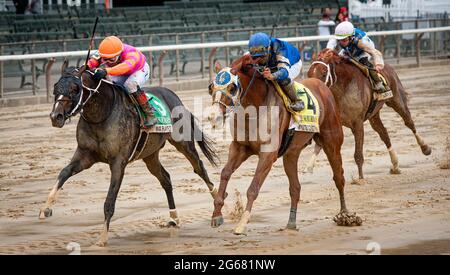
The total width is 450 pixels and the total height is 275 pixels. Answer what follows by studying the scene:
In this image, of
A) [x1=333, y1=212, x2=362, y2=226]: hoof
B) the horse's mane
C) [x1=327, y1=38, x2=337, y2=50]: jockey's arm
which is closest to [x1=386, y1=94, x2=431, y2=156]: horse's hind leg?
[x1=327, y1=38, x2=337, y2=50]: jockey's arm

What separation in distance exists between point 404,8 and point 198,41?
10204mm

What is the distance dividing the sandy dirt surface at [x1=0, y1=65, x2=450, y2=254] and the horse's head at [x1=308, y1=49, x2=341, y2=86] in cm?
122

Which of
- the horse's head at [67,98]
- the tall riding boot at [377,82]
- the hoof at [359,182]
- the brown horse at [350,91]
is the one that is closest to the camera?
the horse's head at [67,98]

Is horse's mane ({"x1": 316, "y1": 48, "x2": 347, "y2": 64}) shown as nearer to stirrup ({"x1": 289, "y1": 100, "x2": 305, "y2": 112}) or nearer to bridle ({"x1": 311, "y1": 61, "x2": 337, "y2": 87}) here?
bridle ({"x1": 311, "y1": 61, "x2": 337, "y2": 87})

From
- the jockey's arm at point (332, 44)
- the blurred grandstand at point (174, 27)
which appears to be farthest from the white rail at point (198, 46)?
the jockey's arm at point (332, 44)

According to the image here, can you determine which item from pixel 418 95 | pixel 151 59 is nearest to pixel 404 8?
pixel 418 95

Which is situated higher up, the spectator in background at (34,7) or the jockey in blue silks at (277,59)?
the jockey in blue silks at (277,59)

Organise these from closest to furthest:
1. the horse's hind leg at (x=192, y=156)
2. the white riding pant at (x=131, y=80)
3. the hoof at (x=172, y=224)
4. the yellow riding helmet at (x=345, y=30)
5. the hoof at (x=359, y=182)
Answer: the white riding pant at (x=131, y=80), the hoof at (x=172, y=224), the horse's hind leg at (x=192, y=156), the hoof at (x=359, y=182), the yellow riding helmet at (x=345, y=30)

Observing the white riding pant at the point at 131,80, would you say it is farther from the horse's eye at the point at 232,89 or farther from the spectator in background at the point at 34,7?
the spectator in background at the point at 34,7

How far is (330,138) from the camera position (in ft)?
32.1

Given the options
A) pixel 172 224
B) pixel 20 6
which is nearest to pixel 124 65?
pixel 172 224

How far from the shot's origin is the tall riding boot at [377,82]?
12781mm

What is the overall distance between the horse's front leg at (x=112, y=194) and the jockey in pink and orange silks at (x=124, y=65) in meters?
0.54

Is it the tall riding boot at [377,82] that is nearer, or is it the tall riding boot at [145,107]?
the tall riding boot at [145,107]
